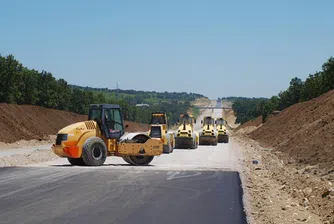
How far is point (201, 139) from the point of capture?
4638 cm

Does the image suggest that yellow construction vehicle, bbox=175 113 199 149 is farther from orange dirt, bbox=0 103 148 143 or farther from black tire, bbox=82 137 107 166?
black tire, bbox=82 137 107 166

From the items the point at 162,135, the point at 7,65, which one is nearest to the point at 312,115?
the point at 162,135

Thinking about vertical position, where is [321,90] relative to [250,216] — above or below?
above

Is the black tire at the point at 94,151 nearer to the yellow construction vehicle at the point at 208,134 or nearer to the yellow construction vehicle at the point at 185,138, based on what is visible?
the yellow construction vehicle at the point at 185,138

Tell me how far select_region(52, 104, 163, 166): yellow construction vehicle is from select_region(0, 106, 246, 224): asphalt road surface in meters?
1.40

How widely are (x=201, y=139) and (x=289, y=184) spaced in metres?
28.6

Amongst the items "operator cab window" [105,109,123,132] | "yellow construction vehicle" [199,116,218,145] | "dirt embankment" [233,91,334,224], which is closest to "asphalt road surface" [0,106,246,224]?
"dirt embankment" [233,91,334,224]

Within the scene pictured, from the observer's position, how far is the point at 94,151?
22531mm

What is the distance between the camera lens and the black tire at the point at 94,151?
22.1m

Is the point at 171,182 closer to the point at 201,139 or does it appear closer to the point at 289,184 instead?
the point at 289,184

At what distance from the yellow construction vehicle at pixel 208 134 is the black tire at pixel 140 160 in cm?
2258

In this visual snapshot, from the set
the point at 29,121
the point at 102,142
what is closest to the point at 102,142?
the point at 102,142

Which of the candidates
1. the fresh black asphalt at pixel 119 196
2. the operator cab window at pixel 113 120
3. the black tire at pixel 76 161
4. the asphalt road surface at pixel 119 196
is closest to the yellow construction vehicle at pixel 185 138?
the operator cab window at pixel 113 120

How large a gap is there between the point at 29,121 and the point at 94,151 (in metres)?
40.0
